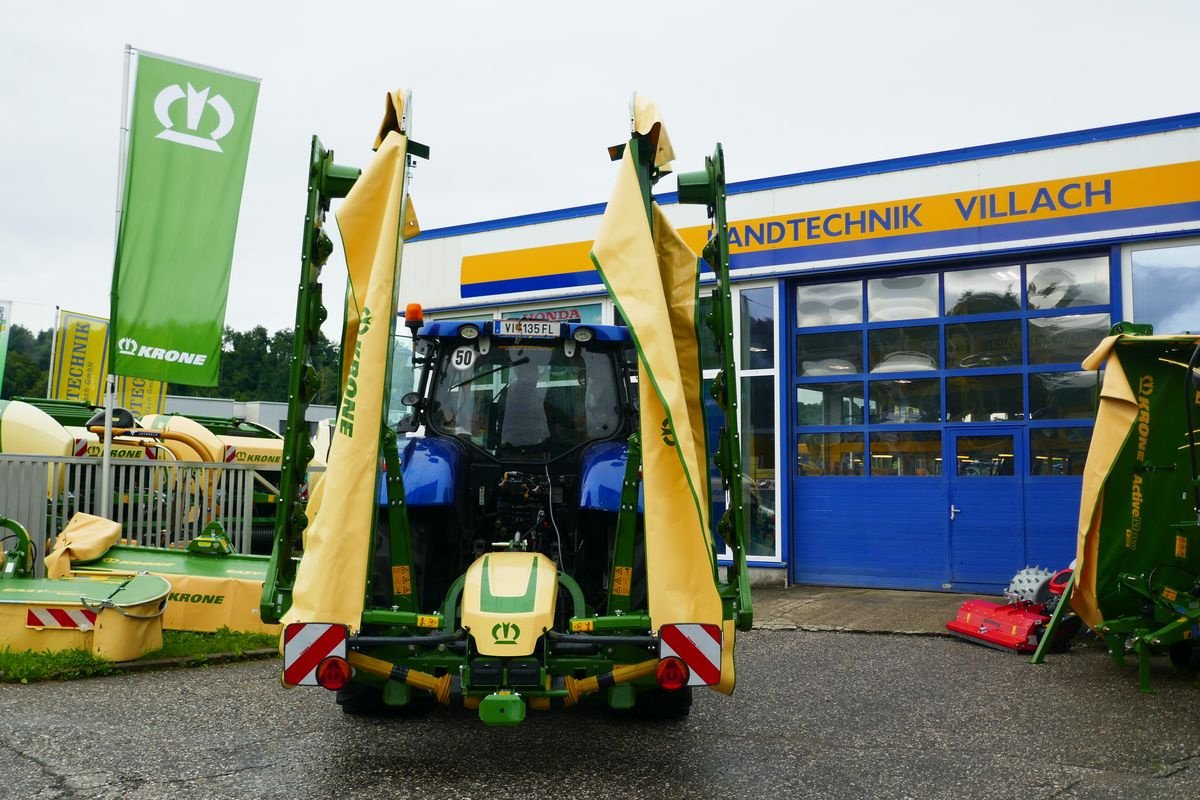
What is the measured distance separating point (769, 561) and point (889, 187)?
4.65m

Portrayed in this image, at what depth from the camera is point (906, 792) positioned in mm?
4430

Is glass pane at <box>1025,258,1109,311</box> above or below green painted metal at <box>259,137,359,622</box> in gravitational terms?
above

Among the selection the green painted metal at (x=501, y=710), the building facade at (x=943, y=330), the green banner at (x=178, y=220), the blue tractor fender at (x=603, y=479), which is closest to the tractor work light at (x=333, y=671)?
the green painted metal at (x=501, y=710)

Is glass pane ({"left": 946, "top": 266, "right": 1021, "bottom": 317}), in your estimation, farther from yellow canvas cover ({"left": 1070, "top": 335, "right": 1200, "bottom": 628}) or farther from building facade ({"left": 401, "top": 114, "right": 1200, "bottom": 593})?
yellow canvas cover ({"left": 1070, "top": 335, "right": 1200, "bottom": 628})

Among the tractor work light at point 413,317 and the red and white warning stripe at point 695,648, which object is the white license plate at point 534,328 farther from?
the red and white warning stripe at point 695,648

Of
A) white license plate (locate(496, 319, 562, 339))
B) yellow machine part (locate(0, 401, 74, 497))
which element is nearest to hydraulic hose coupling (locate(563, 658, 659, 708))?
white license plate (locate(496, 319, 562, 339))

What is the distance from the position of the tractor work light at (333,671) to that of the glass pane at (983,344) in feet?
28.7

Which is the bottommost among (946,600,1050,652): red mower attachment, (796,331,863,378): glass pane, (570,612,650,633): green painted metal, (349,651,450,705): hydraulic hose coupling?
(946,600,1050,652): red mower attachment

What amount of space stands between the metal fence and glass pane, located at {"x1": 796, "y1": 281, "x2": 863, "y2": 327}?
672 centimetres

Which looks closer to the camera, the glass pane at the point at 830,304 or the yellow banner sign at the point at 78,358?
the glass pane at the point at 830,304

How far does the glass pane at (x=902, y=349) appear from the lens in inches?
445

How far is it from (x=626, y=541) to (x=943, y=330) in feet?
25.2

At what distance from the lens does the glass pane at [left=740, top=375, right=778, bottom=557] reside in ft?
39.6

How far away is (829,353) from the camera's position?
11.9m
